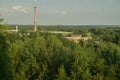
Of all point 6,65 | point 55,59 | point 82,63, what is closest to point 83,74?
point 82,63

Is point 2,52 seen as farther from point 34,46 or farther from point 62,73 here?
point 34,46

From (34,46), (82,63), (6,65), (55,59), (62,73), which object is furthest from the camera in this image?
(34,46)

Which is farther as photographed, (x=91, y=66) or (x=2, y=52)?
(x=91, y=66)

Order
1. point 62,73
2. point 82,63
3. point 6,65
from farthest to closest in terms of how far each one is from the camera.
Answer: point 82,63, point 62,73, point 6,65

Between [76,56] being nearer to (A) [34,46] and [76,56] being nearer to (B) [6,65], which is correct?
(A) [34,46]

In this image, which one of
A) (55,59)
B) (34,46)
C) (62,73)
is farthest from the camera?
(34,46)

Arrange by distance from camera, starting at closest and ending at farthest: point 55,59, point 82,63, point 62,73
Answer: point 62,73, point 82,63, point 55,59

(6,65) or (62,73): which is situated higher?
(6,65)

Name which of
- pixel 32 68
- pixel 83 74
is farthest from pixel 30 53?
pixel 83 74

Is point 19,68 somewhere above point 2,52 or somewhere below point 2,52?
below
